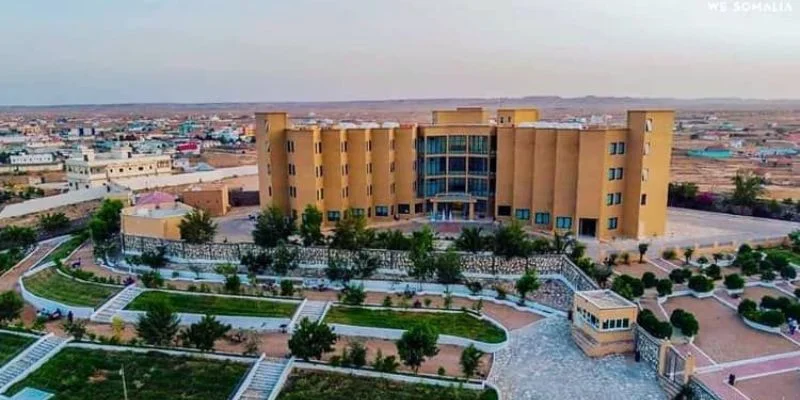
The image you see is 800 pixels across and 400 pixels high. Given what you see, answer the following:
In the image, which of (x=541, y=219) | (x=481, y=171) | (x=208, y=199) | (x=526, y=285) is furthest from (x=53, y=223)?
(x=526, y=285)

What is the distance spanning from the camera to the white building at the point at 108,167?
6100 cm

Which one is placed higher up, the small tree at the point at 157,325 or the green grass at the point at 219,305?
the small tree at the point at 157,325

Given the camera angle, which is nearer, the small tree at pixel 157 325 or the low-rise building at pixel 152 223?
the small tree at pixel 157 325

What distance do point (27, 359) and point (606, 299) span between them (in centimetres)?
2284

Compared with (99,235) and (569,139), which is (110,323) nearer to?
(99,235)

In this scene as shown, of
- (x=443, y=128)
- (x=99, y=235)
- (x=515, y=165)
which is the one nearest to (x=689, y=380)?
(x=515, y=165)

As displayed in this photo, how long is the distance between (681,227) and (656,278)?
12495mm

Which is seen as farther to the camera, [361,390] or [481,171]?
[481,171]

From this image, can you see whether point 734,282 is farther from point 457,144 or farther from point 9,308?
point 9,308

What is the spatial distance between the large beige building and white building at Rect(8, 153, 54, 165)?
58557 mm

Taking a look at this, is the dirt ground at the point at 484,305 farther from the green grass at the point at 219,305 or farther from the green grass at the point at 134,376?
the green grass at the point at 134,376

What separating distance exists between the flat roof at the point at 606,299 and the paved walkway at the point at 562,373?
184cm

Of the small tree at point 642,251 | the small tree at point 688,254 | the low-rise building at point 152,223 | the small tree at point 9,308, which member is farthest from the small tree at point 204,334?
the small tree at point 688,254

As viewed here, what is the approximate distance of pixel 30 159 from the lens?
269 ft
